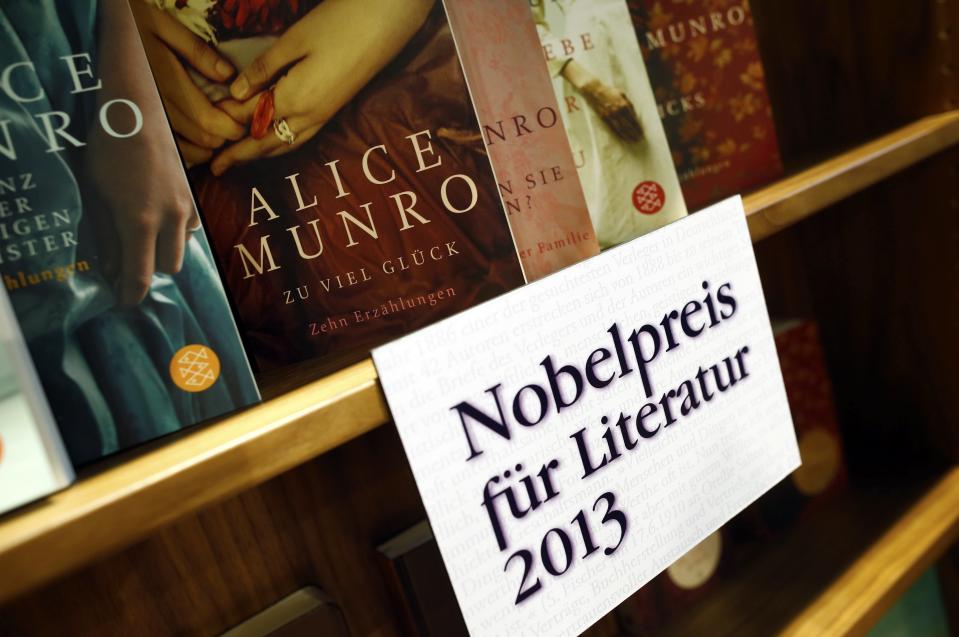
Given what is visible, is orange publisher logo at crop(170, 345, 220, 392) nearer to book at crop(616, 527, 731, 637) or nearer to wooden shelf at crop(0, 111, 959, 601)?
wooden shelf at crop(0, 111, 959, 601)

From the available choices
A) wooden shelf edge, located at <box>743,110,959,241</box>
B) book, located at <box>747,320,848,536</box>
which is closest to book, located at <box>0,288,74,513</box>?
wooden shelf edge, located at <box>743,110,959,241</box>

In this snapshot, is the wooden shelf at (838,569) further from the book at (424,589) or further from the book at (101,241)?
the book at (101,241)

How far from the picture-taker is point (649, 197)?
0.72 meters

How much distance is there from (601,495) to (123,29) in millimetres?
494

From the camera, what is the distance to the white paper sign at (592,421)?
1.76 feet

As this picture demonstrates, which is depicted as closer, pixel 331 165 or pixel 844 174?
pixel 331 165

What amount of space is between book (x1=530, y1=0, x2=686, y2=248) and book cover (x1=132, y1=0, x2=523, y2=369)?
12 centimetres

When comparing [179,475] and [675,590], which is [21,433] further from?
[675,590]

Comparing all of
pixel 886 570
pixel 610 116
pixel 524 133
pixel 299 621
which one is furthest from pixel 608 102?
pixel 886 570

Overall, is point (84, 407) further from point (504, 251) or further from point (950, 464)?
point (950, 464)

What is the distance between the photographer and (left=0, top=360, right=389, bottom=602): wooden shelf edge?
37cm

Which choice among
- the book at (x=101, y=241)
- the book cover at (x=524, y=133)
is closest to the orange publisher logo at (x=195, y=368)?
the book at (x=101, y=241)

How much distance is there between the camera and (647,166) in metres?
0.72

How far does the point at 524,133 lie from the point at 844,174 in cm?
38
